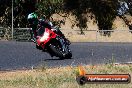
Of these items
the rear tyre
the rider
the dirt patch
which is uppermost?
the rider

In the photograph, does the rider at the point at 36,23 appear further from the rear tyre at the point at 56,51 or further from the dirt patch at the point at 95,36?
the dirt patch at the point at 95,36

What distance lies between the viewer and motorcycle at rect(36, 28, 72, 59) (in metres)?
17.3

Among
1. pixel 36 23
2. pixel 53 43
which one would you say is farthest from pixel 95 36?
pixel 36 23

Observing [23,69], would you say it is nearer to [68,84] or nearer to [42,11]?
[68,84]

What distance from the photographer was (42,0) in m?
40.6

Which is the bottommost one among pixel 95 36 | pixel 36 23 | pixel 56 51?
pixel 95 36

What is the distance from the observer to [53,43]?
57.9 ft

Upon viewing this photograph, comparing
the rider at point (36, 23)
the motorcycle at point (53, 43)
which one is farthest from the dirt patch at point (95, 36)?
the rider at point (36, 23)

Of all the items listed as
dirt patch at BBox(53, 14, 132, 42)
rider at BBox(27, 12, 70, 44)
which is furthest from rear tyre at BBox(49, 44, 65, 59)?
dirt patch at BBox(53, 14, 132, 42)

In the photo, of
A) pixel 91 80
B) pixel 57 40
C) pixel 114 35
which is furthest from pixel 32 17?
pixel 114 35

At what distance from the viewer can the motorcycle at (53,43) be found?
56.9ft

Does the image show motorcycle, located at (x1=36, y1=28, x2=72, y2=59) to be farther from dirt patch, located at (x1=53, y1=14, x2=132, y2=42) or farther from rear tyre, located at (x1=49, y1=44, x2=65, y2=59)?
dirt patch, located at (x1=53, y1=14, x2=132, y2=42)

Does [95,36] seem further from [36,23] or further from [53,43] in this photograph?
[36,23]

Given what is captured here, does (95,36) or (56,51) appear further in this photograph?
(95,36)
